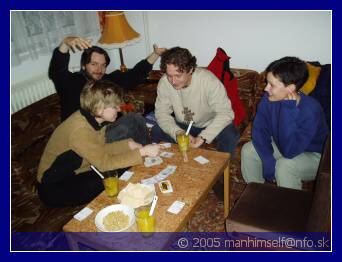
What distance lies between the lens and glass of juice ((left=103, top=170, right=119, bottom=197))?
1918 millimetres

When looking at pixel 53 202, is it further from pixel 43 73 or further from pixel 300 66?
pixel 300 66

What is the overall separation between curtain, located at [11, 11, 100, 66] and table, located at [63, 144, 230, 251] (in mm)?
1905

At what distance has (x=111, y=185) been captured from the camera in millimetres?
1931

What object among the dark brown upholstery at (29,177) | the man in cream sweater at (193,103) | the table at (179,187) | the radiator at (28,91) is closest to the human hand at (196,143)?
the man in cream sweater at (193,103)

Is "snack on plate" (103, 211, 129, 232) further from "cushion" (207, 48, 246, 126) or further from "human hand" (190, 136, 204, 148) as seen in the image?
"cushion" (207, 48, 246, 126)

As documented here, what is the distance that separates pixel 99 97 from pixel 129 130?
731 millimetres

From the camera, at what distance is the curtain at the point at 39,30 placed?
3.12 m

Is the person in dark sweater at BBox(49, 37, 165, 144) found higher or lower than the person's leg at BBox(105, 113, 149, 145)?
higher

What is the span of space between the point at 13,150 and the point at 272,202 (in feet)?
6.18

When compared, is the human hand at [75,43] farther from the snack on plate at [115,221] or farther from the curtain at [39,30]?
the snack on plate at [115,221]

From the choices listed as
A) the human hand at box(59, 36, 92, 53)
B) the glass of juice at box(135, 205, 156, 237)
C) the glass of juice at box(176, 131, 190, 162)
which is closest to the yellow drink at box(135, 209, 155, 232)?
the glass of juice at box(135, 205, 156, 237)

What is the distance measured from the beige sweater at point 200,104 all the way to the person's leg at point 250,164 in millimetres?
287

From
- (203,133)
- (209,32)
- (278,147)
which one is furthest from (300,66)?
(209,32)

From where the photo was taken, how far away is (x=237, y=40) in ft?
12.0
